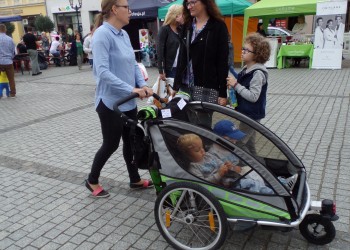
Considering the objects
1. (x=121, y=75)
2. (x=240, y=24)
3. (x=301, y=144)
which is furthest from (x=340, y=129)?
(x=240, y=24)

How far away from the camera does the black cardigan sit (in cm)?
301

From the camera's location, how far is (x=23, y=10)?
98.1ft

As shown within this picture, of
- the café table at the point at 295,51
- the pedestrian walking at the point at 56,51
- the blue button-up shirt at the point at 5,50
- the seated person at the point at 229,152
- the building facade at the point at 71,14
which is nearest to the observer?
the seated person at the point at 229,152

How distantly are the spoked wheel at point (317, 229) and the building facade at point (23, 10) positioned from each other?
30.6 metres

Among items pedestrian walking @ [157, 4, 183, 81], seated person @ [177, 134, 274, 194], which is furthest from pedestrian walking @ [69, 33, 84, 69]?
seated person @ [177, 134, 274, 194]

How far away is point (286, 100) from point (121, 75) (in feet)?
16.6

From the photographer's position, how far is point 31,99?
8.85m

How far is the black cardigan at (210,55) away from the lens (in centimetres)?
301

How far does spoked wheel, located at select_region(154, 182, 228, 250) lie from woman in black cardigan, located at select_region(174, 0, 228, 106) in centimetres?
109

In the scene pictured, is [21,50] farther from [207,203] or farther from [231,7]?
[207,203]

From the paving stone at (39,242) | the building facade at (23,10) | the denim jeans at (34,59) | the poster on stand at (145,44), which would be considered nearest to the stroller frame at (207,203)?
the paving stone at (39,242)

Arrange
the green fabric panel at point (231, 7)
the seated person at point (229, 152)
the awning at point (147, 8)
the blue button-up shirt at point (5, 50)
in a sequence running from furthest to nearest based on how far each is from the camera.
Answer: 1. the awning at point (147, 8)
2. the green fabric panel at point (231, 7)
3. the blue button-up shirt at point (5, 50)
4. the seated person at point (229, 152)

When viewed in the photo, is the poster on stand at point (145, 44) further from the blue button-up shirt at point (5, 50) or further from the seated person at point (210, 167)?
the seated person at point (210, 167)

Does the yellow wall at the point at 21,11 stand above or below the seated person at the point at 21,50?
above
